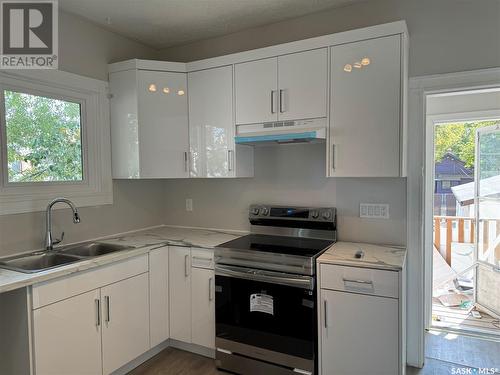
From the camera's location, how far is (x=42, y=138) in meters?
2.46

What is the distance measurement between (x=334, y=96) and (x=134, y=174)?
5.53ft

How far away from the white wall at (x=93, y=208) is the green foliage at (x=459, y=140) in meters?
3.02

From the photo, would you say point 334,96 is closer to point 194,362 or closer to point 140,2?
point 140,2

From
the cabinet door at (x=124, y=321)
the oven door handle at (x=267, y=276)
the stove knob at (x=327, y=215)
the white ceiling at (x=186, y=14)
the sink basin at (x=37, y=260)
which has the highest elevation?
the white ceiling at (x=186, y=14)

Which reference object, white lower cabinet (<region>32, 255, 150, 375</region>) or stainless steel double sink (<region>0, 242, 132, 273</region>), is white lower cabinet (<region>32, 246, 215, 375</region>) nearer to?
white lower cabinet (<region>32, 255, 150, 375</region>)

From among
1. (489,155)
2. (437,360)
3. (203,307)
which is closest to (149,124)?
(203,307)

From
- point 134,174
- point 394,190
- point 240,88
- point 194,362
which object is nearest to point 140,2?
point 240,88

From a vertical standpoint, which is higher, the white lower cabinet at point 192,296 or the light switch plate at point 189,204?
the light switch plate at point 189,204

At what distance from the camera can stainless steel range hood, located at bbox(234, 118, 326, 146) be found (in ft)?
7.52

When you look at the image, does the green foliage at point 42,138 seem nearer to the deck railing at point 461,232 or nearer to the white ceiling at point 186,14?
the white ceiling at point 186,14

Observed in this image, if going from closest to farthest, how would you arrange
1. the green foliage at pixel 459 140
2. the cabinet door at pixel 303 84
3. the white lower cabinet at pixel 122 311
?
the white lower cabinet at pixel 122 311 < the cabinet door at pixel 303 84 < the green foliage at pixel 459 140

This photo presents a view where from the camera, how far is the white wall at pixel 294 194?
2.46 metres

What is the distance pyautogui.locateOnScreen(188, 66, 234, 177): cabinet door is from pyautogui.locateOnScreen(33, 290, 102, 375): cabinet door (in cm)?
125

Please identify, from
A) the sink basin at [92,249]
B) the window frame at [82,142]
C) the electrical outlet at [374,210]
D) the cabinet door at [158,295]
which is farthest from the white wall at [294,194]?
the sink basin at [92,249]
